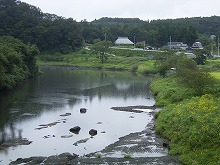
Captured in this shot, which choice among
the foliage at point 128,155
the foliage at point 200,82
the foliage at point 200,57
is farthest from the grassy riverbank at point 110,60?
the foliage at point 128,155

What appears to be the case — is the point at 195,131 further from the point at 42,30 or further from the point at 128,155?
the point at 42,30

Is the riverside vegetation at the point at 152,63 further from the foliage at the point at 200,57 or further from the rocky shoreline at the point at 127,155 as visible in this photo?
the rocky shoreline at the point at 127,155

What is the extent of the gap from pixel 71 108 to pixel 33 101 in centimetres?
783

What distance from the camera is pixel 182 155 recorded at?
26781 mm

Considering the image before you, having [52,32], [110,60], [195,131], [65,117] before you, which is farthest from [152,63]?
[195,131]

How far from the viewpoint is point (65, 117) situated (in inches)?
1710

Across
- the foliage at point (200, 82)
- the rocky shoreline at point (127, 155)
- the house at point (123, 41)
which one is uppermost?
the house at point (123, 41)

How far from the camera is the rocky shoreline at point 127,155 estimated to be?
26922 mm

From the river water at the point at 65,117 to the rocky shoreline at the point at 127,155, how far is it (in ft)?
4.17

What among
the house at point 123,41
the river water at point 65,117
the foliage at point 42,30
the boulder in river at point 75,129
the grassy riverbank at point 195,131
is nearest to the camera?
the grassy riverbank at point 195,131

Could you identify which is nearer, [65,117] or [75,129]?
[75,129]

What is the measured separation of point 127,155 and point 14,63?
45.6 metres

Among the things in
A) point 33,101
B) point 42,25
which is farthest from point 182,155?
point 42,25

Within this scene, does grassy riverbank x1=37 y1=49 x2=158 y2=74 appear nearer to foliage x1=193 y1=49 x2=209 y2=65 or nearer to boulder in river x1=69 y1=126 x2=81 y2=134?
foliage x1=193 y1=49 x2=209 y2=65
